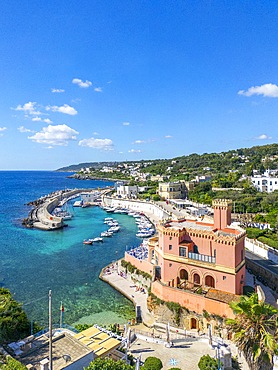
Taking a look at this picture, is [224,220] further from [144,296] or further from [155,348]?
[155,348]

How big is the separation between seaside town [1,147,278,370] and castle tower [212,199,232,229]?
0.08 meters

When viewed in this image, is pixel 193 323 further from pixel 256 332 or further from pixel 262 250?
pixel 262 250

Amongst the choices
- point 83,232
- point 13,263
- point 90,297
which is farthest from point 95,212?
point 90,297

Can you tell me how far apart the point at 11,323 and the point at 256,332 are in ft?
38.3

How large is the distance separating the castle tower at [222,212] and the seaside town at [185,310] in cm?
8

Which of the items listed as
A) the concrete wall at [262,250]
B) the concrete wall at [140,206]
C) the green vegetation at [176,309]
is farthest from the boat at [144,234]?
the green vegetation at [176,309]

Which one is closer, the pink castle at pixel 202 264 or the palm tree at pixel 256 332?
the palm tree at pixel 256 332

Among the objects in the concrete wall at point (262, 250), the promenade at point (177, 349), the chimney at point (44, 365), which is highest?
the chimney at point (44, 365)

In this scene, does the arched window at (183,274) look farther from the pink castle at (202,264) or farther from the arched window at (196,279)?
the arched window at (196,279)

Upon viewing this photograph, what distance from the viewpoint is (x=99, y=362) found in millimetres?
10141

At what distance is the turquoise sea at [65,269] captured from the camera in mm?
24016

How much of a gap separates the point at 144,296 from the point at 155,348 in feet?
34.0

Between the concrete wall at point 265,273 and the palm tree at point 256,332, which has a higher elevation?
the palm tree at point 256,332

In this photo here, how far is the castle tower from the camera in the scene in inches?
919
